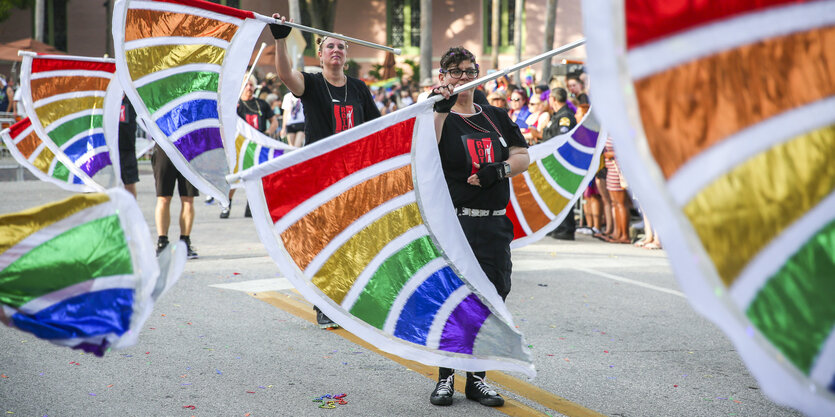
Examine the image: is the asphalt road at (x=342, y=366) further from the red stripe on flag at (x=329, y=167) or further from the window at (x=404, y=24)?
the window at (x=404, y=24)

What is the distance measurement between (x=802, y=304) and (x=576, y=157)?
5912 mm

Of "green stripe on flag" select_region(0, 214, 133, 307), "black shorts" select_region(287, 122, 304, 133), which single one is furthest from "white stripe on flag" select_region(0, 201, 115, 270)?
"black shorts" select_region(287, 122, 304, 133)

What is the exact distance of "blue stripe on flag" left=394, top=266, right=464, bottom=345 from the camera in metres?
4.33

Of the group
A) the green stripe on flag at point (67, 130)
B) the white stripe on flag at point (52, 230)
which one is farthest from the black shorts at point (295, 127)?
the white stripe on flag at point (52, 230)

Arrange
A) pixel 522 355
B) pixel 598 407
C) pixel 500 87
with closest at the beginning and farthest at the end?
pixel 522 355
pixel 598 407
pixel 500 87

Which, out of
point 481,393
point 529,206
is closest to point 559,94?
point 529,206

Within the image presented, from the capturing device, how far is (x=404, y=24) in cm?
4341

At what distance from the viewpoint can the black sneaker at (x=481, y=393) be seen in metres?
4.76

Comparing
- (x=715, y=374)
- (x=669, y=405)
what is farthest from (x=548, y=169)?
(x=669, y=405)

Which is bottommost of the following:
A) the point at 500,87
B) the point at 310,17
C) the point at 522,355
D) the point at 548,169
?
the point at 522,355

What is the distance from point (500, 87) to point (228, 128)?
9.04 meters

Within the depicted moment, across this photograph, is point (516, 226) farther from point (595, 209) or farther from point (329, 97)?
point (595, 209)

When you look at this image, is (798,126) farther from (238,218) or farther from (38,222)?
(238,218)

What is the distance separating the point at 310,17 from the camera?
4012 centimetres
